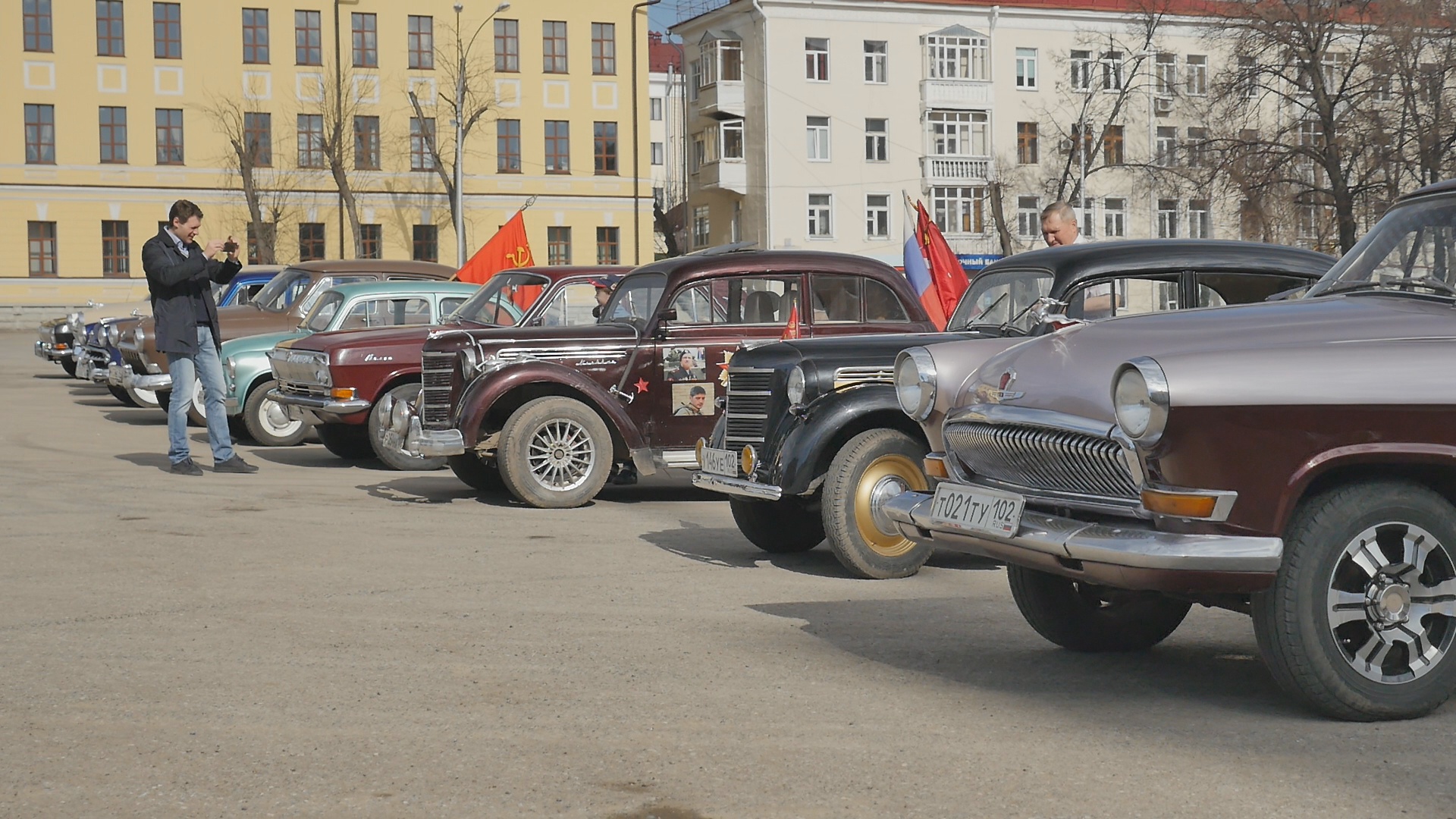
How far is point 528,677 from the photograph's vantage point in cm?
594

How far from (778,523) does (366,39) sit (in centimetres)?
5393

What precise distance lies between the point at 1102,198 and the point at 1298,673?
204ft

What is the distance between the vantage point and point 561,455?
38.3 ft

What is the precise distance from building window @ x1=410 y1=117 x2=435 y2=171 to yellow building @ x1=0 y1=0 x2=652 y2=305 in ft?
0.26

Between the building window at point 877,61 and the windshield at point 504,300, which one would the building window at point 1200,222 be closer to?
the building window at point 877,61

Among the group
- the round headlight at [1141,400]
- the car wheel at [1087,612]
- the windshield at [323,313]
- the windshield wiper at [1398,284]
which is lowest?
the car wheel at [1087,612]

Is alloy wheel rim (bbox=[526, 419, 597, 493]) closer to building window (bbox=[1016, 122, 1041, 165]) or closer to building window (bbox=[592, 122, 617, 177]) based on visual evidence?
building window (bbox=[592, 122, 617, 177])

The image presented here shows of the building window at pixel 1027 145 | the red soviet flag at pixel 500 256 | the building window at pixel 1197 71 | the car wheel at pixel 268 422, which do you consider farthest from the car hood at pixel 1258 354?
the building window at pixel 1197 71

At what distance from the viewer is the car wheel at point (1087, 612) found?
6.36 m

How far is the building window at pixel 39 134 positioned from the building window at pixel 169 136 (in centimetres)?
354

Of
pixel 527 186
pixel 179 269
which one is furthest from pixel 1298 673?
pixel 527 186

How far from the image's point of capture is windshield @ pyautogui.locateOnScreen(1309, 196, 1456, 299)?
5.66 m

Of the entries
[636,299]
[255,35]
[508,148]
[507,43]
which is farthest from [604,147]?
[636,299]

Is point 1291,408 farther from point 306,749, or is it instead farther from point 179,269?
point 179,269
